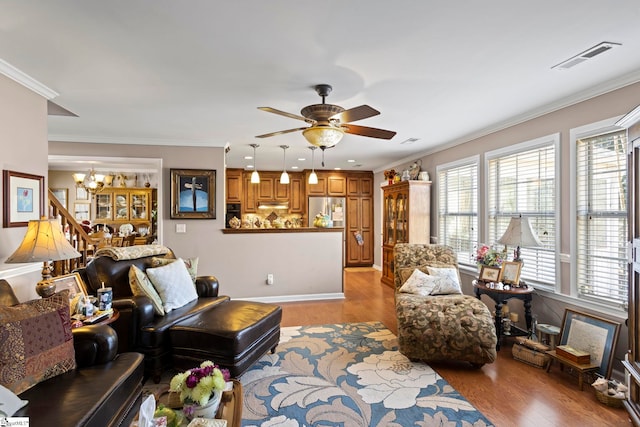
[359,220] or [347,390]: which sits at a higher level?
[359,220]

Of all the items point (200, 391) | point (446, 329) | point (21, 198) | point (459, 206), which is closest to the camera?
point (200, 391)

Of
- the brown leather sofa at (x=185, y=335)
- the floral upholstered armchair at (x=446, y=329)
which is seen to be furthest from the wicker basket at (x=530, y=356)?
the brown leather sofa at (x=185, y=335)

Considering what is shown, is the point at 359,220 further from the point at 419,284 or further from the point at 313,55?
the point at 313,55

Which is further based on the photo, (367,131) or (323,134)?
(367,131)

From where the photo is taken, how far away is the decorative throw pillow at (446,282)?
11.7 feet

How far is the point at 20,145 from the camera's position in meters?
2.76

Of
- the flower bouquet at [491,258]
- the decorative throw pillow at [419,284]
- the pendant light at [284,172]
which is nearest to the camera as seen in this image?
the decorative throw pillow at [419,284]

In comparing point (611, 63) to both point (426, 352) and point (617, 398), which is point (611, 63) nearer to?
point (617, 398)

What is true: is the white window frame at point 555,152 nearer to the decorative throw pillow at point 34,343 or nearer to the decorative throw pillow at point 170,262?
the decorative throw pillow at point 170,262

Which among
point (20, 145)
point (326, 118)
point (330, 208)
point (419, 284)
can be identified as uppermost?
point (326, 118)

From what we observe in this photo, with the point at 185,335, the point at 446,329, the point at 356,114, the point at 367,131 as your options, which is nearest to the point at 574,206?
→ the point at 446,329

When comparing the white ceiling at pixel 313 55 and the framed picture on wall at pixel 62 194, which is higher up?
the white ceiling at pixel 313 55

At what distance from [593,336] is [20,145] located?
494 cm

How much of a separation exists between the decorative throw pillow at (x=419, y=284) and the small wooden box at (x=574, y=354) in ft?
3.79
